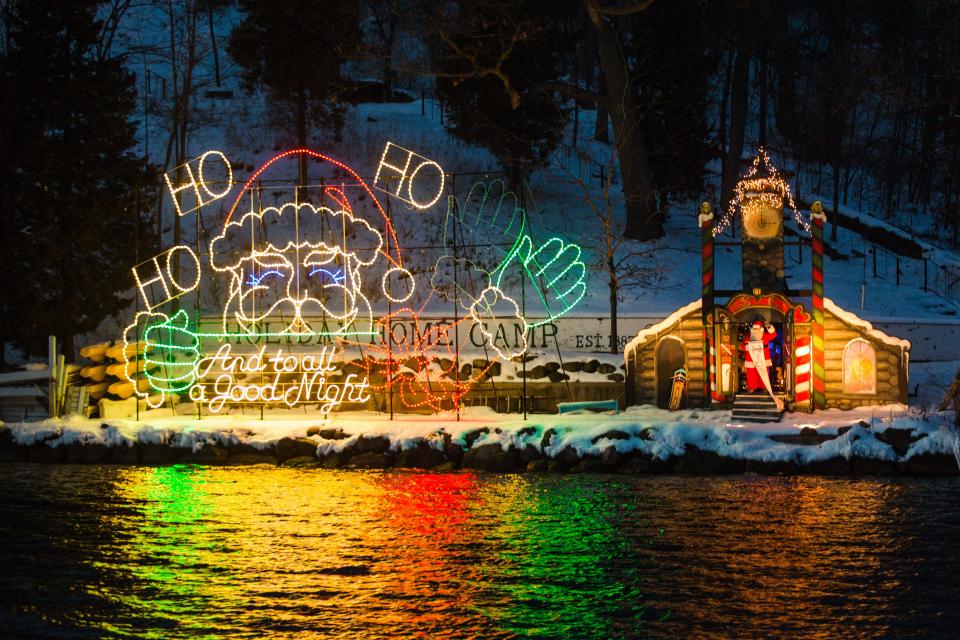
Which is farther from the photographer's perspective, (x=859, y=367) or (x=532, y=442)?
(x=859, y=367)

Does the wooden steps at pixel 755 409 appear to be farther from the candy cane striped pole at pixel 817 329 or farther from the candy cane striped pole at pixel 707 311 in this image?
the candy cane striped pole at pixel 707 311

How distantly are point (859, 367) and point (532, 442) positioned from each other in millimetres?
7602

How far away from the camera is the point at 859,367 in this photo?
2420 centimetres

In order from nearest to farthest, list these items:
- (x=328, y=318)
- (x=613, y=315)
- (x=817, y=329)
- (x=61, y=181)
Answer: (x=817, y=329)
(x=613, y=315)
(x=61, y=181)
(x=328, y=318)

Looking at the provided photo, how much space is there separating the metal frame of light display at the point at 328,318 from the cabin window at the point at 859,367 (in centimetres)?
630

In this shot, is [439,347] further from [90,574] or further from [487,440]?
[90,574]

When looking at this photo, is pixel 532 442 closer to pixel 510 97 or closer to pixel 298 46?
pixel 510 97

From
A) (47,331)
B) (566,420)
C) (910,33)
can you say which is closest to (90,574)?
(566,420)

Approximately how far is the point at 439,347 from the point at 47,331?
10581 mm

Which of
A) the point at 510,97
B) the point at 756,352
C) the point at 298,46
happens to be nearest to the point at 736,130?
the point at 510,97

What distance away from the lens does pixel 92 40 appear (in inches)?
1270

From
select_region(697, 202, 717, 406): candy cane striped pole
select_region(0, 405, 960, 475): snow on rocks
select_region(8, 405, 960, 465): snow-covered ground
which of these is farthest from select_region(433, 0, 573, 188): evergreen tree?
select_region(0, 405, 960, 475): snow on rocks

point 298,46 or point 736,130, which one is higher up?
point 298,46

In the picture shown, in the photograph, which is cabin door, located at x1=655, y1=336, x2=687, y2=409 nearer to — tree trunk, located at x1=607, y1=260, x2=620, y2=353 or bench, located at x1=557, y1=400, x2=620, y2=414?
bench, located at x1=557, y1=400, x2=620, y2=414
